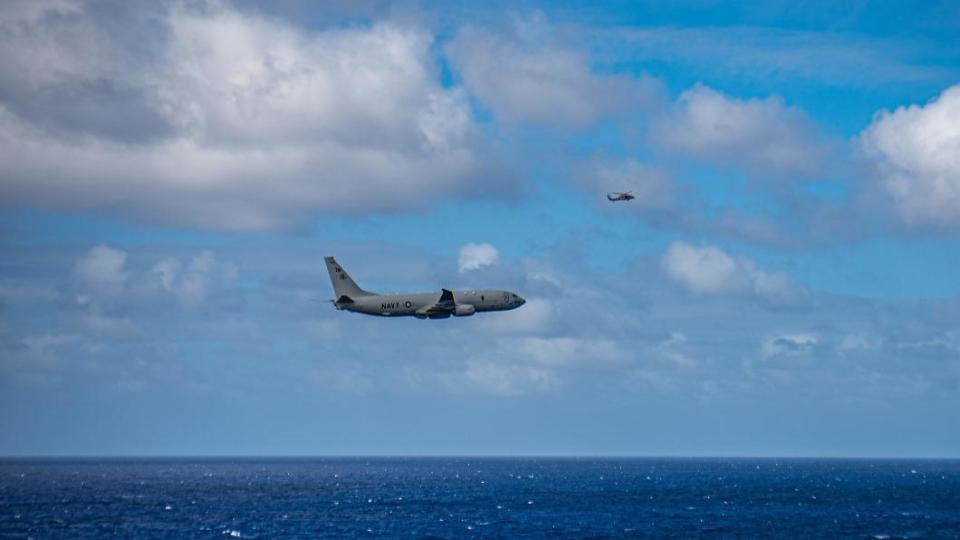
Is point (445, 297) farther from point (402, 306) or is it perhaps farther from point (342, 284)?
point (342, 284)

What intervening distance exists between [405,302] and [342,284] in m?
12.1

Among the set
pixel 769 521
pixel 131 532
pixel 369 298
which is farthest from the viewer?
pixel 769 521

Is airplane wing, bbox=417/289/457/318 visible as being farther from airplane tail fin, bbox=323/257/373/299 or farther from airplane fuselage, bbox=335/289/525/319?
airplane tail fin, bbox=323/257/373/299

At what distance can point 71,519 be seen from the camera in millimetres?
184500

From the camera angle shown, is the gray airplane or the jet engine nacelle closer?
the gray airplane

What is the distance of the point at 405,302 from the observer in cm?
14862

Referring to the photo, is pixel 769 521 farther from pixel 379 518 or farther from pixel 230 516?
pixel 230 516

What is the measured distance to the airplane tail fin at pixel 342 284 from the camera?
154 m

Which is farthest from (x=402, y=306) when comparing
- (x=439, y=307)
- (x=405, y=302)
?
(x=439, y=307)

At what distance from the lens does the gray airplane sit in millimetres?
148375

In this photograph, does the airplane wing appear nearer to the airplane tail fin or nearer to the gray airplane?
the gray airplane

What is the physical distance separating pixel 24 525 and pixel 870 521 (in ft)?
477

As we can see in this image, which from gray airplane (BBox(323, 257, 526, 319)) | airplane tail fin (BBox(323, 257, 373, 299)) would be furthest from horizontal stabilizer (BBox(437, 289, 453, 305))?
airplane tail fin (BBox(323, 257, 373, 299))

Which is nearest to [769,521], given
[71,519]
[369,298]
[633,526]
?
[633,526]
